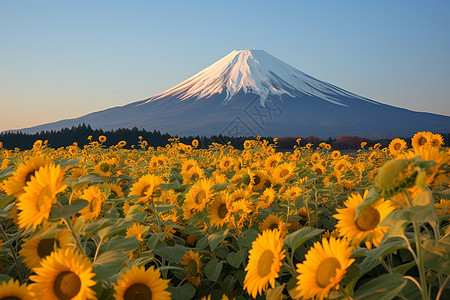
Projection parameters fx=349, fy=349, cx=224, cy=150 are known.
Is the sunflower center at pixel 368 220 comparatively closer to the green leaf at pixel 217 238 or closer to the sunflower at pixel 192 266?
the green leaf at pixel 217 238

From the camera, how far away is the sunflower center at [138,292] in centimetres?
111

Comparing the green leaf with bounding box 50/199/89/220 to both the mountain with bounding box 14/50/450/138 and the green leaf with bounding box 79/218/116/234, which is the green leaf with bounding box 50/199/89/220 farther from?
the mountain with bounding box 14/50/450/138

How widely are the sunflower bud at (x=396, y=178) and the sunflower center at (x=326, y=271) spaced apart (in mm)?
267

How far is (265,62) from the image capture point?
11406 cm

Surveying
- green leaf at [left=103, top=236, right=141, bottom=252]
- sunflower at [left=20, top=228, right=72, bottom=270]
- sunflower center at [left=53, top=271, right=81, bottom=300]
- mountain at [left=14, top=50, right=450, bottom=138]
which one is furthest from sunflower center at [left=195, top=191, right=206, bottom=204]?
mountain at [left=14, top=50, right=450, bottom=138]

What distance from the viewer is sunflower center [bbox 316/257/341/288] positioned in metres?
1.00

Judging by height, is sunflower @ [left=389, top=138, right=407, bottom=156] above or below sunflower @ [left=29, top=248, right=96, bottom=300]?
below

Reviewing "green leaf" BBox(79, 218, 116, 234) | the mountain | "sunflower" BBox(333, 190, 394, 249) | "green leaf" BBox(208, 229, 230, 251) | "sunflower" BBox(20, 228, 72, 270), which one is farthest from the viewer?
the mountain

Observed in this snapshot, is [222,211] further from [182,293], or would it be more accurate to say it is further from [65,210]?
[65,210]

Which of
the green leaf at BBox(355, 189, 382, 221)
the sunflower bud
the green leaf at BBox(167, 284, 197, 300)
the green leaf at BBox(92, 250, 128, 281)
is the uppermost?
the sunflower bud

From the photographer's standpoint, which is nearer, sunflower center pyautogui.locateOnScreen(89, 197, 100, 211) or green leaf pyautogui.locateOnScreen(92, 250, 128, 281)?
green leaf pyautogui.locateOnScreen(92, 250, 128, 281)

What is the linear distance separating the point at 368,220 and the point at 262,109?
316ft

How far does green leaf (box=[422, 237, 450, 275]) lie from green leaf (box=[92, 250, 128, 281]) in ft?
2.84

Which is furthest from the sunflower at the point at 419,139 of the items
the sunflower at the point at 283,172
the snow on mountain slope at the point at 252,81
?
the snow on mountain slope at the point at 252,81
